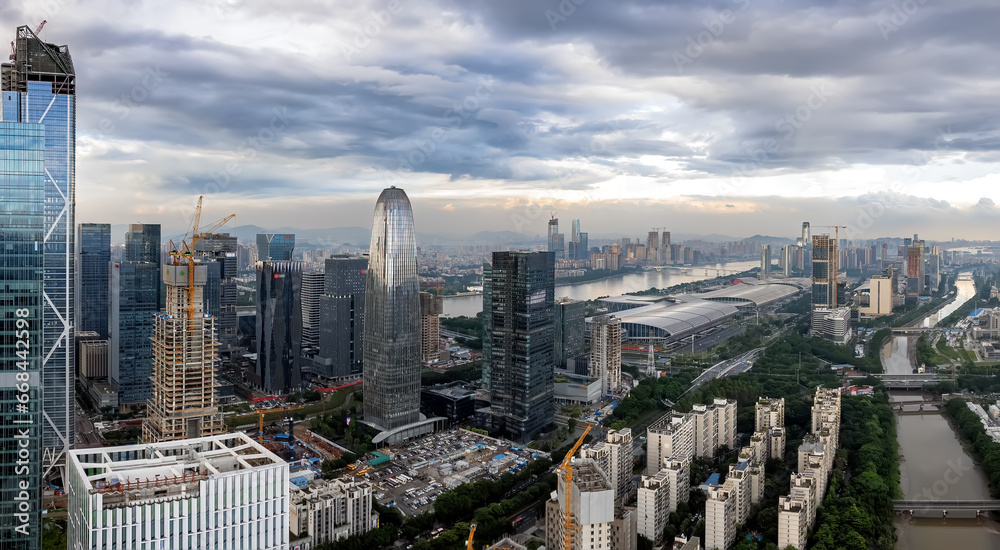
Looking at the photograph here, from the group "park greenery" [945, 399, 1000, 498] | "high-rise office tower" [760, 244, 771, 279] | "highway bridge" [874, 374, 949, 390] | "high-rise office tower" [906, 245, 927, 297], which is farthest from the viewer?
"high-rise office tower" [760, 244, 771, 279]

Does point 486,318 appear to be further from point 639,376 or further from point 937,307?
point 937,307

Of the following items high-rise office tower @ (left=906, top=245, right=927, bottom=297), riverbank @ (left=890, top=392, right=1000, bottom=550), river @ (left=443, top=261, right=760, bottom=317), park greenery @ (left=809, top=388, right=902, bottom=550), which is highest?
high-rise office tower @ (left=906, top=245, right=927, bottom=297)

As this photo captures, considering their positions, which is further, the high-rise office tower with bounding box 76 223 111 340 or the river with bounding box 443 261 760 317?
the river with bounding box 443 261 760 317

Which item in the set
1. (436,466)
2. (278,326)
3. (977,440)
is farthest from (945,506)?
(278,326)

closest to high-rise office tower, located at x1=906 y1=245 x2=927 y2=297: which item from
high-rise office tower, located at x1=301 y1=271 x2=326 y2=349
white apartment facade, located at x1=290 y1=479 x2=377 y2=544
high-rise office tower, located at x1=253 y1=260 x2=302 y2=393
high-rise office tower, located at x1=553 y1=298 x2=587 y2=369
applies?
high-rise office tower, located at x1=553 y1=298 x2=587 y2=369

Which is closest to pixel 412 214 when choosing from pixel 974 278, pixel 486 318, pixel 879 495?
pixel 486 318

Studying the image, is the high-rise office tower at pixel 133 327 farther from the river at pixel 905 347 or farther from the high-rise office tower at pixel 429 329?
the river at pixel 905 347

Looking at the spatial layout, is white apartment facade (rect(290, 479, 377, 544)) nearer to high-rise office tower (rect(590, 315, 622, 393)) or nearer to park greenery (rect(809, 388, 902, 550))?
park greenery (rect(809, 388, 902, 550))
